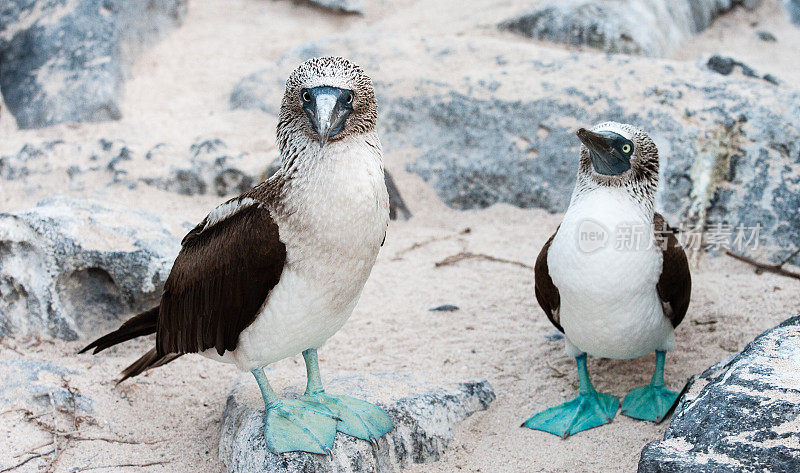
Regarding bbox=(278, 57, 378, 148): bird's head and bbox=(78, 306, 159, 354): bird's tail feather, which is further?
bbox=(78, 306, 159, 354): bird's tail feather

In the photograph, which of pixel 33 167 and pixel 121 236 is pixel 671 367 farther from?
pixel 33 167

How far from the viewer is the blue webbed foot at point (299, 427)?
3.14 meters

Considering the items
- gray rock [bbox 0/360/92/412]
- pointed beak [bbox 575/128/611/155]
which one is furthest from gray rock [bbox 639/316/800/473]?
gray rock [bbox 0/360/92/412]

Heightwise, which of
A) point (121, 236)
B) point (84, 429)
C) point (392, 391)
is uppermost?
point (121, 236)

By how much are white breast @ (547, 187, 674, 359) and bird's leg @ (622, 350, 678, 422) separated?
195 mm

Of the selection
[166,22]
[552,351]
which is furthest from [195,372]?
[166,22]

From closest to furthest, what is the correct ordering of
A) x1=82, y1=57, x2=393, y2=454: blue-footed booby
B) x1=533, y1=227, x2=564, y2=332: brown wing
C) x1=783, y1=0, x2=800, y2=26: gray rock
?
x1=82, y1=57, x2=393, y2=454: blue-footed booby < x1=533, y1=227, x2=564, y2=332: brown wing < x1=783, y1=0, x2=800, y2=26: gray rock

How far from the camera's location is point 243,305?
123 inches

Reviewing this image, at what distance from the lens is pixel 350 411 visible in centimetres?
338

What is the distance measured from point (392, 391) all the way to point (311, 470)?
679 millimetres

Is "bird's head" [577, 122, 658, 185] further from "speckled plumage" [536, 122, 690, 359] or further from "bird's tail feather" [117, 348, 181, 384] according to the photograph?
"bird's tail feather" [117, 348, 181, 384]

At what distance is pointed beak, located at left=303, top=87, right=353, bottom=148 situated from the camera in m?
2.83

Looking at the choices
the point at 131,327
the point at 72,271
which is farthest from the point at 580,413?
the point at 72,271

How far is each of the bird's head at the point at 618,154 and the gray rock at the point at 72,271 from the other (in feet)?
8.06
